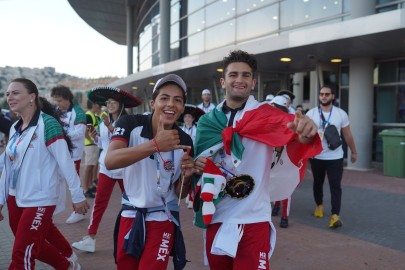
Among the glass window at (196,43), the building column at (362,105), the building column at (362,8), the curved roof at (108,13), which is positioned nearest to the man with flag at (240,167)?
the building column at (362,8)

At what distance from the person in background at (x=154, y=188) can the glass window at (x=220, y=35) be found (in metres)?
14.6

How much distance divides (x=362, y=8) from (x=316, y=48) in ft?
5.96

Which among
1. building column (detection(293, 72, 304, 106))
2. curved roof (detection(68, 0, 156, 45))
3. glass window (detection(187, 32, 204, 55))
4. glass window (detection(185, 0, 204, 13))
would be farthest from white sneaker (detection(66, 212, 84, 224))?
curved roof (detection(68, 0, 156, 45))

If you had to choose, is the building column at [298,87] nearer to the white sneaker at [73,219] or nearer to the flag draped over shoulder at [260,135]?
the white sneaker at [73,219]

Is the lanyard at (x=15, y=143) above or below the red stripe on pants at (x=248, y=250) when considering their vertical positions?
above

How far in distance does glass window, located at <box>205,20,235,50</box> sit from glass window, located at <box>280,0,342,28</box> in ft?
10.0

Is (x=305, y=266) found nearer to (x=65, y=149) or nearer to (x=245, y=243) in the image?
(x=245, y=243)

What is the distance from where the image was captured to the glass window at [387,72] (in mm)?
12281

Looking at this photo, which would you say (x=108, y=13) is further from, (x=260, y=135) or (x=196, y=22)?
(x=260, y=135)

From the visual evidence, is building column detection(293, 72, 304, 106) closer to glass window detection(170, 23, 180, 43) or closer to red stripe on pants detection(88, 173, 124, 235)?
glass window detection(170, 23, 180, 43)

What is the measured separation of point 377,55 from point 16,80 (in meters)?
11.1

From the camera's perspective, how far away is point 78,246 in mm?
5004

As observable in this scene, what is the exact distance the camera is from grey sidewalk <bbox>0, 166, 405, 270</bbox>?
473 centimetres

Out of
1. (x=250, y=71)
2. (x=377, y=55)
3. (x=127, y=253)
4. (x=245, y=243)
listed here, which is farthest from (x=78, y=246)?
(x=377, y=55)
